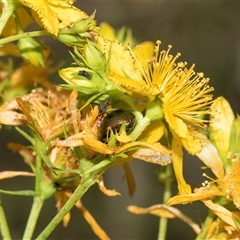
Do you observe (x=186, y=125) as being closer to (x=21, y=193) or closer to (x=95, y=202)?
(x=21, y=193)

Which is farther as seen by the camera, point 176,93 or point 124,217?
point 124,217

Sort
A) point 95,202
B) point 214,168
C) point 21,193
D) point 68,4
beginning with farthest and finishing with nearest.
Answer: point 95,202 < point 214,168 < point 68,4 < point 21,193

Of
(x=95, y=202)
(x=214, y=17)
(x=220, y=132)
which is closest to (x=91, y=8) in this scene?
(x=214, y=17)

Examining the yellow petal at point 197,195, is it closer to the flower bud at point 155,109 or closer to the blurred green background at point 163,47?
the flower bud at point 155,109

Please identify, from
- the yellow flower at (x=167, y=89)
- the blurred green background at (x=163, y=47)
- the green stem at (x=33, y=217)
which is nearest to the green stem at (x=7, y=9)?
the yellow flower at (x=167, y=89)

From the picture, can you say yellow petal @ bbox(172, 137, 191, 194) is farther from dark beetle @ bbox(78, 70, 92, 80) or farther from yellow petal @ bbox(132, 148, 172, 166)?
dark beetle @ bbox(78, 70, 92, 80)

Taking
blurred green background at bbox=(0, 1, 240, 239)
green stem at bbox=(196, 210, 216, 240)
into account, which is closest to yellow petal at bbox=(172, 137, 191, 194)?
green stem at bbox=(196, 210, 216, 240)
